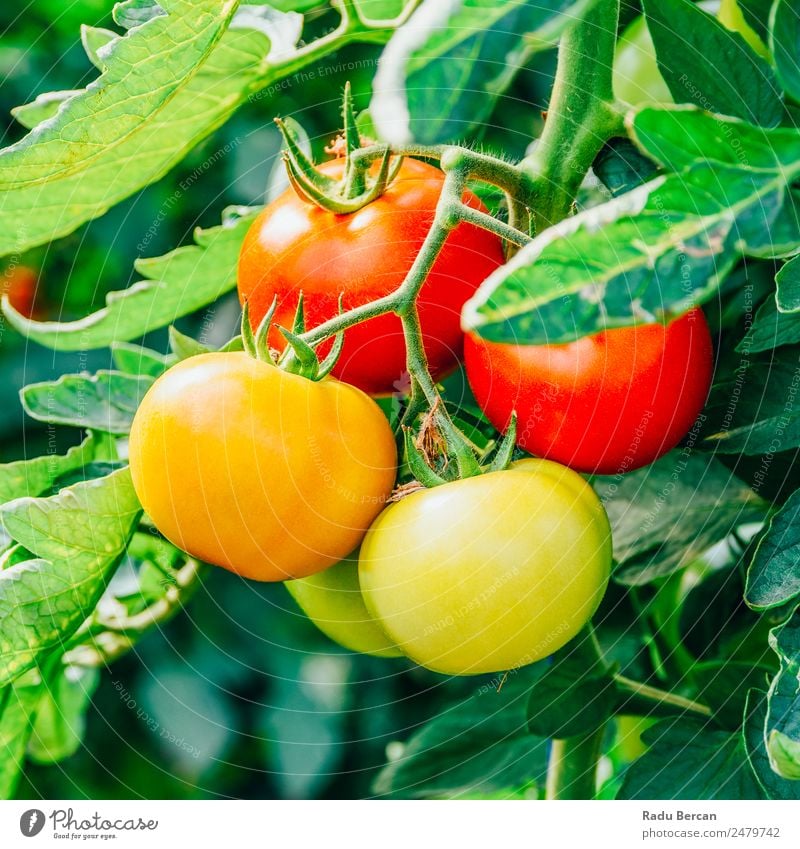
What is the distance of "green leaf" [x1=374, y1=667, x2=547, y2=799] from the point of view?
59 centimetres

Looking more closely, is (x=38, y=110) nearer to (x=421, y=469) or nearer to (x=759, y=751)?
(x=421, y=469)

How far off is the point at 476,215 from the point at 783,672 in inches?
8.7

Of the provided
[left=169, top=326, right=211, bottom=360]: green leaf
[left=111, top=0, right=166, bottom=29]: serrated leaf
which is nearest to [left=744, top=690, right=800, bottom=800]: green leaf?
[left=169, top=326, right=211, bottom=360]: green leaf

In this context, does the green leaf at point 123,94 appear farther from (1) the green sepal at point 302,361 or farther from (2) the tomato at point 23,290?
(2) the tomato at point 23,290

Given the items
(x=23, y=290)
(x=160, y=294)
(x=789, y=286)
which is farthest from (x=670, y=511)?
(x=23, y=290)

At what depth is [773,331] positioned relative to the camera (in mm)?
416

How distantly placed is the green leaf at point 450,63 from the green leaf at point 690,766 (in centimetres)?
33

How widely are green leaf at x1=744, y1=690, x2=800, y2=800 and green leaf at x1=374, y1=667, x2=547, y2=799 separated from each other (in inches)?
5.5

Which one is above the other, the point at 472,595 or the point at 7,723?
the point at 472,595

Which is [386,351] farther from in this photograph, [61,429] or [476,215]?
[61,429]

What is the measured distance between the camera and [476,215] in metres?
0.39

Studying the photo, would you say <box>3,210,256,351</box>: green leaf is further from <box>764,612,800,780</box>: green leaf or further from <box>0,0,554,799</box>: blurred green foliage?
<box>764,612,800,780</box>: green leaf

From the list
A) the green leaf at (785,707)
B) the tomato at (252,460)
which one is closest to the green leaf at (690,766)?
the green leaf at (785,707)

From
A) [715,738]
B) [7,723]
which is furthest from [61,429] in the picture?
[715,738]
